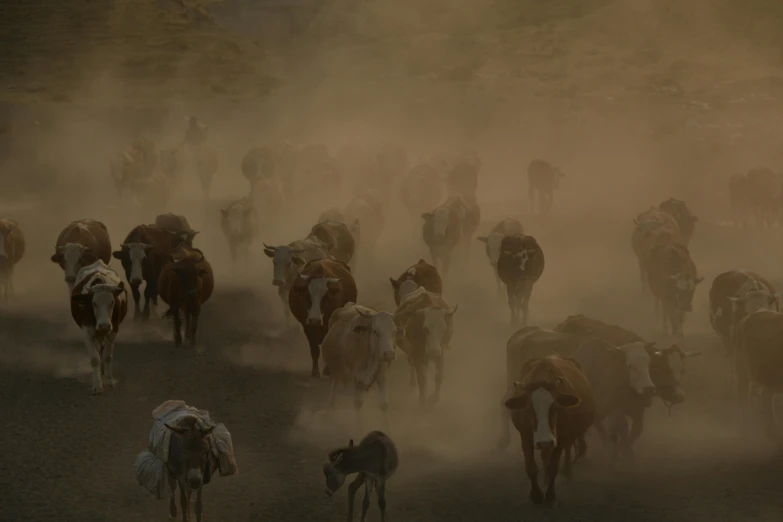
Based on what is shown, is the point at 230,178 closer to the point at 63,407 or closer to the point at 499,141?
the point at 499,141

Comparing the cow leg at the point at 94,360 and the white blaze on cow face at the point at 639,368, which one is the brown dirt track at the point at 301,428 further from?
the white blaze on cow face at the point at 639,368

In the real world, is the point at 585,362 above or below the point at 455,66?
below

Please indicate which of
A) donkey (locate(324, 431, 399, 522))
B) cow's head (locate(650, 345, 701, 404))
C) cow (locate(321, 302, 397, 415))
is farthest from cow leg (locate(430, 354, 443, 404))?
donkey (locate(324, 431, 399, 522))

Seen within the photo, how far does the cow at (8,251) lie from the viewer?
25.2 meters

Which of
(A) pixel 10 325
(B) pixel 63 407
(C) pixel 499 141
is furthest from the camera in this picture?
(C) pixel 499 141

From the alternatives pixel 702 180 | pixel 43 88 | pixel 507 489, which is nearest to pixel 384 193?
pixel 702 180

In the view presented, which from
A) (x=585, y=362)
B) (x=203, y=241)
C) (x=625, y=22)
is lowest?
(x=585, y=362)

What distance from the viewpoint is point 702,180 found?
1750 inches

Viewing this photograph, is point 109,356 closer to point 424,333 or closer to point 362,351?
point 362,351

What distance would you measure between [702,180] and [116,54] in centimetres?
3669

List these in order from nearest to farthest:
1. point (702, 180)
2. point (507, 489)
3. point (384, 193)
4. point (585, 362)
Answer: point (507, 489) < point (585, 362) < point (384, 193) < point (702, 180)

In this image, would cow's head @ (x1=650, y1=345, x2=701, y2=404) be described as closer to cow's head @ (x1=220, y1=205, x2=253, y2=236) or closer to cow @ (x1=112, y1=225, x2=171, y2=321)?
cow @ (x1=112, y1=225, x2=171, y2=321)

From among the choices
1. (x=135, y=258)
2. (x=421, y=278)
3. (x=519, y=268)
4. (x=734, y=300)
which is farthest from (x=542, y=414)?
(x=135, y=258)

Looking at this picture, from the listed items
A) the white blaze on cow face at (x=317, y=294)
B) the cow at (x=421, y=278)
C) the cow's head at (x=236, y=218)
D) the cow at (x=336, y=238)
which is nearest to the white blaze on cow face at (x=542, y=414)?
the white blaze on cow face at (x=317, y=294)
